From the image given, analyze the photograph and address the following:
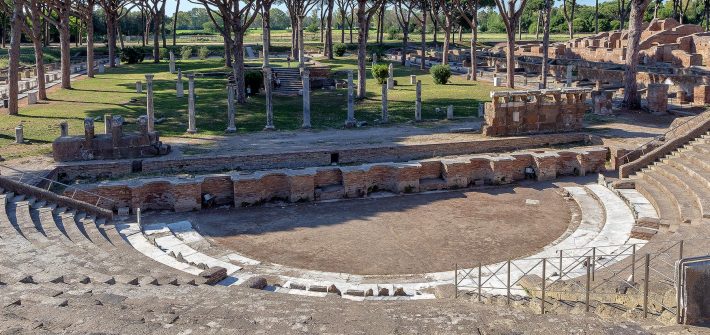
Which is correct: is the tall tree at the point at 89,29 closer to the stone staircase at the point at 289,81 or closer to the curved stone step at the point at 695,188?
the stone staircase at the point at 289,81

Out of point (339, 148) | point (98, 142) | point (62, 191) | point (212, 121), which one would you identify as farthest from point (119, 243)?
point (212, 121)

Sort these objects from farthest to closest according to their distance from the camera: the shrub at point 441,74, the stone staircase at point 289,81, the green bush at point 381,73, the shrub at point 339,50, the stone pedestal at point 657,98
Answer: the shrub at point 339,50 → the green bush at point 381,73 → the shrub at point 441,74 → the stone staircase at point 289,81 → the stone pedestal at point 657,98

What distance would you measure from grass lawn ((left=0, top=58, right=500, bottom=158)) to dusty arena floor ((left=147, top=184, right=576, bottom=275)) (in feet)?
29.7

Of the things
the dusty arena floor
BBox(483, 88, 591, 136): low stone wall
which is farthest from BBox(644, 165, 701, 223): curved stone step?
BBox(483, 88, 591, 136): low stone wall

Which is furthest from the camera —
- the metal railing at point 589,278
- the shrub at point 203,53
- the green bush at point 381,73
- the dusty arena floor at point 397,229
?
the shrub at point 203,53

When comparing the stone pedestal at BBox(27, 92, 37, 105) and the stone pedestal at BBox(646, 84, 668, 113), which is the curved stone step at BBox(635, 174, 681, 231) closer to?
the stone pedestal at BBox(646, 84, 668, 113)

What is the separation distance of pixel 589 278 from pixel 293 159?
1363 cm

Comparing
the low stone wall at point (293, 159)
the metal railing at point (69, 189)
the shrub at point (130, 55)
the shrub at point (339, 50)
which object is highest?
the shrub at point (339, 50)

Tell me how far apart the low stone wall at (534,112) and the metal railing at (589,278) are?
11260mm

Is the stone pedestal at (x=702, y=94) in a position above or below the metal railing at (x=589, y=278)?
above

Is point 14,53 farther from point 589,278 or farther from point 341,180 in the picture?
point 589,278

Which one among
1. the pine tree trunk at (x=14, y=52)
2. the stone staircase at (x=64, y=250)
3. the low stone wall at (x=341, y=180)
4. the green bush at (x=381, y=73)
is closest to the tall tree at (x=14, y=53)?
the pine tree trunk at (x=14, y=52)

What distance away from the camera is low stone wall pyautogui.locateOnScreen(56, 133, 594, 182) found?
22.1m

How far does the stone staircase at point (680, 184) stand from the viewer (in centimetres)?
1772
